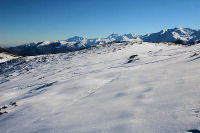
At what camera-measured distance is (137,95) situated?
18.1ft

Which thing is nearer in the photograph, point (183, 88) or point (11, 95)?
point (183, 88)

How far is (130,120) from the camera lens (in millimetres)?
3855

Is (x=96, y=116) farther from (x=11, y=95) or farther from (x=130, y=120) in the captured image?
(x=11, y=95)

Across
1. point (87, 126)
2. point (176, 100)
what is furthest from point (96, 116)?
point (176, 100)

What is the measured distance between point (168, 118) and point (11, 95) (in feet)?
31.7

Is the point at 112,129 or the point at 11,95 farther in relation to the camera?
the point at 11,95

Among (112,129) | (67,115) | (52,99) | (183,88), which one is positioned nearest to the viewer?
(112,129)

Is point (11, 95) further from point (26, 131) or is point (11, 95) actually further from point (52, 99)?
point (26, 131)

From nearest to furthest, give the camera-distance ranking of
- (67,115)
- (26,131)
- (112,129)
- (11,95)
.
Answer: (112,129)
(26,131)
(67,115)
(11,95)

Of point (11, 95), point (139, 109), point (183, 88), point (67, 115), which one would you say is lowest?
point (11, 95)

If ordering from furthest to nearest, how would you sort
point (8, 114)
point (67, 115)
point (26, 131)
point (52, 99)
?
1. point (52, 99)
2. point (8, 114)
3. point (67, 115)
4. point (26, 131)

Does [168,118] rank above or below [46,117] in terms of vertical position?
above

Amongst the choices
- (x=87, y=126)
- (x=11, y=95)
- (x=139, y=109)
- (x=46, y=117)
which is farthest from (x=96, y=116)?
(x=11, y=95)

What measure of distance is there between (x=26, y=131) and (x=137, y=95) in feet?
12.5
